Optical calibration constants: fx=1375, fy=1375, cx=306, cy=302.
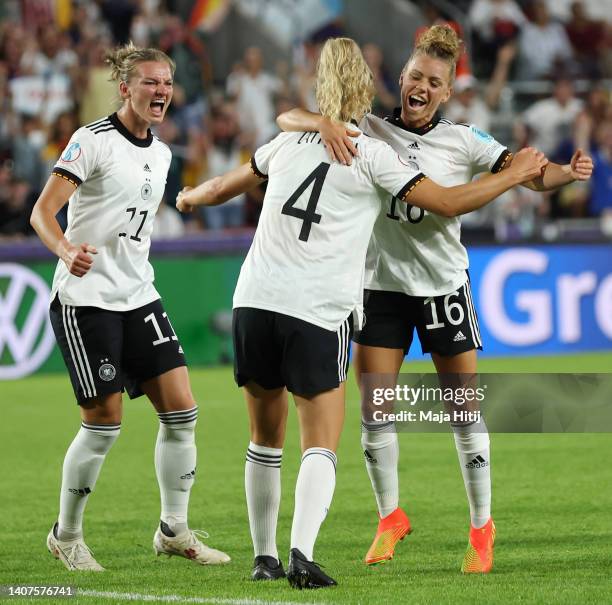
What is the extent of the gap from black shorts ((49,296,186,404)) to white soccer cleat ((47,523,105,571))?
0.63m

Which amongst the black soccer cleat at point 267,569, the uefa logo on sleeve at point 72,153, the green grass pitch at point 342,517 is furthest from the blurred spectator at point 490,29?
the black soccer cleat at point 267,569

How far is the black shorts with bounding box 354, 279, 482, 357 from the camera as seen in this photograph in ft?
19.6

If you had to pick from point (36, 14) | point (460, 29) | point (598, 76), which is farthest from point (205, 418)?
point (598, 76)

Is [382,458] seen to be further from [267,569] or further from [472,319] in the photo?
[267,569]

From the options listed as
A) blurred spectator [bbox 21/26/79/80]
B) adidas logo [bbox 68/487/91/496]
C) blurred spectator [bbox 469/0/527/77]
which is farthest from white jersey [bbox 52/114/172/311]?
blurred spectator [bbox 469/0/527/77]

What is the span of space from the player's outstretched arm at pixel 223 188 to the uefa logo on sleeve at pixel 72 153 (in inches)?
18.6

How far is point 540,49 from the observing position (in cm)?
1912

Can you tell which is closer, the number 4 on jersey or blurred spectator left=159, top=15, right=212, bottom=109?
the number 4 on jersey

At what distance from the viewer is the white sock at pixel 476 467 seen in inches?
232

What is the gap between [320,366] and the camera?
5.21 meters

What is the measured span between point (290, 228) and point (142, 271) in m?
1.13

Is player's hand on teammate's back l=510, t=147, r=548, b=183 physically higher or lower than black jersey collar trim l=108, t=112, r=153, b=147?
lower

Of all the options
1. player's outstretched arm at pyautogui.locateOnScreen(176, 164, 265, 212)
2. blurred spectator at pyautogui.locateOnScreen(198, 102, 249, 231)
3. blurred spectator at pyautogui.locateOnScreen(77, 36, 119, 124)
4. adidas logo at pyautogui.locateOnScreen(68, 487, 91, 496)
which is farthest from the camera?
blurred spectator at pyautogui.locateOnScreen(198, 102, 249, 231)

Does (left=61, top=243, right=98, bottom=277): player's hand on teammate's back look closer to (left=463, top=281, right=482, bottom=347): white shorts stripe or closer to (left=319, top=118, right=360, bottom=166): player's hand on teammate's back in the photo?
(left=319, top=118, right=360, bottom=166): player's hand on teammate's back
